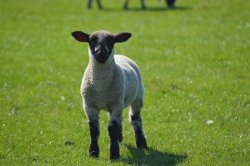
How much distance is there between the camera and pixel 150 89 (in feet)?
49.2

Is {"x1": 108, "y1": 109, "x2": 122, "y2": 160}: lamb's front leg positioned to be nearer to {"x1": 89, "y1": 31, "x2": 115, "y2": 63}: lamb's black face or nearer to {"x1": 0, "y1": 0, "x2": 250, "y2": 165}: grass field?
{"x1": 0, "y1": 0, "x2": 250, "y2": 165}: grass field

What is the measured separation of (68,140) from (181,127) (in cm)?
260

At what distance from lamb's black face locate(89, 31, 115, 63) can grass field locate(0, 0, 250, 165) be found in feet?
6.21

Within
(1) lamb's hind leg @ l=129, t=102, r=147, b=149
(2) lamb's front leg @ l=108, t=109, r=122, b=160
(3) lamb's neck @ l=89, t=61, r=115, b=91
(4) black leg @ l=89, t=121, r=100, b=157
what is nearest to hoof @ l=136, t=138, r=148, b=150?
(1) lamb's hind leg @ l=129, t=102, r=147, b=149

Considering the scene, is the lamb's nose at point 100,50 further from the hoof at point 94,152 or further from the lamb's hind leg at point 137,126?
the lamb's hind leg at point 137,126

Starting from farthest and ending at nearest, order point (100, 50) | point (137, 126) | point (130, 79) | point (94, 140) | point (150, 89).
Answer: point (150, 89)
point (137, 126)
point (130, 79)
point (94, 140)
point (100, 50)

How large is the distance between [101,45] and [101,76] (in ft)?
2.11

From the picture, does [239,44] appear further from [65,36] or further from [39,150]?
[39,150]

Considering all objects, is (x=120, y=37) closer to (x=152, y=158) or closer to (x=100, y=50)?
Result: (x=100, y=50)

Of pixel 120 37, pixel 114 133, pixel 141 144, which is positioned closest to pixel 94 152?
pixel 114 133

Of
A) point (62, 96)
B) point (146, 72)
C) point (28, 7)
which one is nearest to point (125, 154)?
point (62, 96)

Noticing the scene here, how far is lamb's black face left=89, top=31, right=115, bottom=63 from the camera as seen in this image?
8844mm

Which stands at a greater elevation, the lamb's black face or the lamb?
the lamb's black face

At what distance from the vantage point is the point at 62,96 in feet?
47.1
